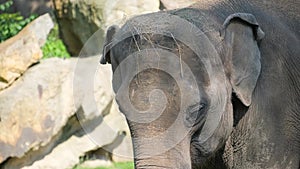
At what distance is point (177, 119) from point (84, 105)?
13.1ft

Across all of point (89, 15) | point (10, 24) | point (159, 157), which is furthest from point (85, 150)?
point (159, 157)

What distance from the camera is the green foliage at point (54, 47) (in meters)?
8.62

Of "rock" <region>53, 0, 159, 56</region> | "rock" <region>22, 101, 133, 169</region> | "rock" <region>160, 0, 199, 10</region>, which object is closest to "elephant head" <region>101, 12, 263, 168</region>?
"rock" <region>160, 0, 199, 10</region>

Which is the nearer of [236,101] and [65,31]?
[236,101]

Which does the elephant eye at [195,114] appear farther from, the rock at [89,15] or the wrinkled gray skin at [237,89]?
the rock at [89,15]

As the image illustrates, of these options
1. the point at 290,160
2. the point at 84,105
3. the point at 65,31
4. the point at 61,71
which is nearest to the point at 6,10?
the point at 65,31

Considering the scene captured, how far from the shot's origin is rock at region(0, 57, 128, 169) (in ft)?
24.5

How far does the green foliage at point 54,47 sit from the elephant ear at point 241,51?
4948 mm

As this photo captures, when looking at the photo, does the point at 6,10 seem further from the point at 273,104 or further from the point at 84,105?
the point at 273,104

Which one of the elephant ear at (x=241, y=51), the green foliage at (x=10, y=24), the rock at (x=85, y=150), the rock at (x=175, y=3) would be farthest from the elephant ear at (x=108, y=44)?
the green foliage at (x=10, y=24)

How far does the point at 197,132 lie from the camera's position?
3551 mm

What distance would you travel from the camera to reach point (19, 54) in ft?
25.4

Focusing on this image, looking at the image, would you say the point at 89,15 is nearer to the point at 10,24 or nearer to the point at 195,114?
the point at 10,24

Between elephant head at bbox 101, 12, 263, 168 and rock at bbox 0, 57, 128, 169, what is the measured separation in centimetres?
347
